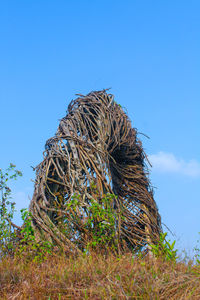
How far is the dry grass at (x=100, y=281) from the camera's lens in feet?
9.08

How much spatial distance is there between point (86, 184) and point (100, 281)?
1.72m

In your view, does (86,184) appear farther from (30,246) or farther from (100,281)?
(100,281)

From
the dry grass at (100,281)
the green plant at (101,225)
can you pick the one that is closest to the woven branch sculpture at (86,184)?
the green plant at (101,225)

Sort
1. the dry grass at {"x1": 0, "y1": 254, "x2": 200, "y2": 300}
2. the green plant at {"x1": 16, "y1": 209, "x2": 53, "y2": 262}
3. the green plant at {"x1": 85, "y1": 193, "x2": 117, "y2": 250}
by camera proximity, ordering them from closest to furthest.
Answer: the dry grass at {"x1": 0, "y1": 254, "x2": 200, "y2": 300} → the green plant at {"x1": 16, "y1": 209, "x2": 53, "y2": 262} → the green plant at {"x1": 85, "y1": 193, "x2": 117, "y2": 250}

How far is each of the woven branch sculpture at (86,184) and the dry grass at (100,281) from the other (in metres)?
0.69

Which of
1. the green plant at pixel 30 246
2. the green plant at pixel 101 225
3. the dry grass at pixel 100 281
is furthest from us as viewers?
the green plant at pixel 101 225

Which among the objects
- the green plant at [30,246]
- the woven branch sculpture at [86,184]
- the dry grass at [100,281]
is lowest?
the dry grass at [100,281]

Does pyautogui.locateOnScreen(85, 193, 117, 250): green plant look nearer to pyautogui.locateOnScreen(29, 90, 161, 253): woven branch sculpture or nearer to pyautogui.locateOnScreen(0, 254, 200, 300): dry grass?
pyautogui.locateOnScreen(29, 90, 161, 253): woven branch sculpture

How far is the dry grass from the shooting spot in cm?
277

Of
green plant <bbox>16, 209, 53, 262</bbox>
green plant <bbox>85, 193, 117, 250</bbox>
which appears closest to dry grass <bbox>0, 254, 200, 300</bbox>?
green plant <bbox>16, 209, 53, 262</bbox>

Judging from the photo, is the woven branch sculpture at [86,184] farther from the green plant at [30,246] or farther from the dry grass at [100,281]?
the dry grass at [100,281]

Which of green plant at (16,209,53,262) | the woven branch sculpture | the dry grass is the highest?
the woven branch sculpture

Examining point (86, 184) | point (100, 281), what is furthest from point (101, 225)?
point (100, 281)

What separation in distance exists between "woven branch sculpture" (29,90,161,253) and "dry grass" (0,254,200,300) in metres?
0.69
